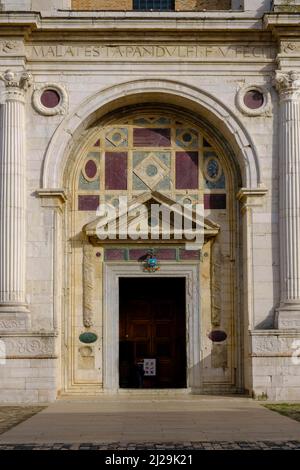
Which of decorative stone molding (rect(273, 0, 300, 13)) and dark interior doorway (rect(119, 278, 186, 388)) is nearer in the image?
decorative stone molding (rect(273, 0, 300, 13))

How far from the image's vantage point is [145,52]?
2462 centimetres

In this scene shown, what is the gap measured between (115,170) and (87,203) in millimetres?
1203

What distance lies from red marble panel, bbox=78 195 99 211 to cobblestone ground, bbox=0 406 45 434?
6.07 metres

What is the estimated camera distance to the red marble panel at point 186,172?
25438 mm

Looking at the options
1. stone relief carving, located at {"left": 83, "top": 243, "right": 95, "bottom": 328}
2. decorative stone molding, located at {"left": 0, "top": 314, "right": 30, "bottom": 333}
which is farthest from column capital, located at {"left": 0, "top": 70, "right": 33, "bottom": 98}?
decorative stone molding, located at {"left": 0, "top": 314, "right": 30, "bottom": 333}

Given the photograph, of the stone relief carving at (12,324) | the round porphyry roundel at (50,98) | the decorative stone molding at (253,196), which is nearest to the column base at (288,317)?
the decorative stone molding at (253,196)

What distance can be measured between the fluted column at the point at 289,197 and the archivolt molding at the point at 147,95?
0.84 m

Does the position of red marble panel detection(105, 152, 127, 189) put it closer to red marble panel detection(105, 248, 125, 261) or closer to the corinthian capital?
red marble panel detection(105, 248, 125, 261)

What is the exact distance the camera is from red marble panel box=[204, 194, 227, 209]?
25359mm

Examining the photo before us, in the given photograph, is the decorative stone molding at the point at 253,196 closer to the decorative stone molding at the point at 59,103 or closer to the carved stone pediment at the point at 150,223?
the carved stone pediment at the point at 150,223

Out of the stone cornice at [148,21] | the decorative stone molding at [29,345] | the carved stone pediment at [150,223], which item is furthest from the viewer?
the carved stone pediment at [150,223]

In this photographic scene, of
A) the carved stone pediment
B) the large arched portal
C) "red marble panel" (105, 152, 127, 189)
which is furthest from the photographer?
"red marble panel" (105, 152, 127, 189)

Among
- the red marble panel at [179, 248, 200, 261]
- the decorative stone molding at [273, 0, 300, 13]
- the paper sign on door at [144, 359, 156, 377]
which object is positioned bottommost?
the paper sign on door at [144, 359, 156, 377]

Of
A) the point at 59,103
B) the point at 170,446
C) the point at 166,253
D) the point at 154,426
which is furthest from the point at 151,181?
the point at 170,446
